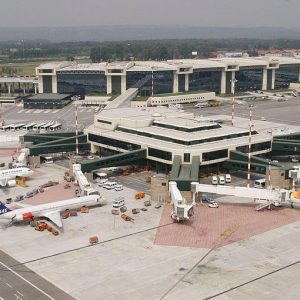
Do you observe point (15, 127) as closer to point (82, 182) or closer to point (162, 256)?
point (82, 182)

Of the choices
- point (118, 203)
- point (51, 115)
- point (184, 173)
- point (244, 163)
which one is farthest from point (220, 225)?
point (51, 115)

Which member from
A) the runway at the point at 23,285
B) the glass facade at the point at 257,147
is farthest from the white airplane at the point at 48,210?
the glass facade at the point at 257,147

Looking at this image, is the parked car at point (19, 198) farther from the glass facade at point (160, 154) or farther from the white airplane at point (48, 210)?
the glass facade at point (160, 154)

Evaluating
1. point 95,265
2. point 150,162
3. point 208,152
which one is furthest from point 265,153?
point 95,265

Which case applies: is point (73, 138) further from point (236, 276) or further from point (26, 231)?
point (236, 276)

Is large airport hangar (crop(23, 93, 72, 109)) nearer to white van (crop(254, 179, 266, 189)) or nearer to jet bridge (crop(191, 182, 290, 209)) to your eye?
white van (crop(254, 179, 266, 189))

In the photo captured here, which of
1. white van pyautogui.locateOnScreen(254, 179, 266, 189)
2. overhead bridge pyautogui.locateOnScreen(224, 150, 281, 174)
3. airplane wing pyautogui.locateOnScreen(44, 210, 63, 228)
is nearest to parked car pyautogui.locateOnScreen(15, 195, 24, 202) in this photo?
airplane wing pyautogui.locateOnScreen(44, 210, 63, 228)
